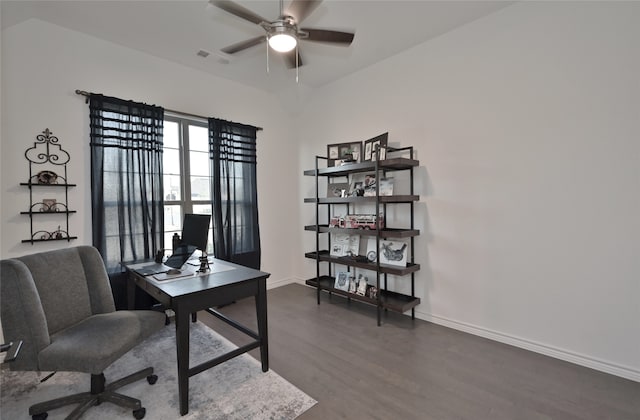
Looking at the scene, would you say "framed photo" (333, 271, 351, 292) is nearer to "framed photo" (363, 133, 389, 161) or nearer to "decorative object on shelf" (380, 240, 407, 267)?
"decorative object on shelf" (380, 240, 407, 267)

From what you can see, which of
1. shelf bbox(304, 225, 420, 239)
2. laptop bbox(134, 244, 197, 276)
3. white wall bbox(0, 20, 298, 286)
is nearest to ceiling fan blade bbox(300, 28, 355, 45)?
shelf bbox(304, 225, 420, 239)

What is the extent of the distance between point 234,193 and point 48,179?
181 centimetres

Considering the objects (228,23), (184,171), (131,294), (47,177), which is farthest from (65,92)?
(131,294)

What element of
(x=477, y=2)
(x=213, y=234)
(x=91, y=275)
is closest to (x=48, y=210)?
(x=91, y=275)

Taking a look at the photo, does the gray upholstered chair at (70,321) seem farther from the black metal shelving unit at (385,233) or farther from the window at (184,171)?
the black metal shelving unit at (385,233)

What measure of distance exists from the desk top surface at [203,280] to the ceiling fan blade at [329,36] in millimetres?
1794

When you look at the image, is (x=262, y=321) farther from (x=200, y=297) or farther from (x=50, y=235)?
(x=50, y=235)

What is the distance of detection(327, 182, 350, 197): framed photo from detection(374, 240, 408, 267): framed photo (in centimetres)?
80

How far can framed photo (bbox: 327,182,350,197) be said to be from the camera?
143 inches

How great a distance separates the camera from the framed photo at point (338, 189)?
143 inches

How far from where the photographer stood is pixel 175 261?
2602 mm

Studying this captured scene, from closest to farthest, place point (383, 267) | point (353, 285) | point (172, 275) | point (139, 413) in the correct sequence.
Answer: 1. point (139, 413)
2. point (172, 275)
3. point (383, 267)
4. point (353, 285)

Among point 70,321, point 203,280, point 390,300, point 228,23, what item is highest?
point 228,23

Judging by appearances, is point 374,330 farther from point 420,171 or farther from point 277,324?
point 420,171
